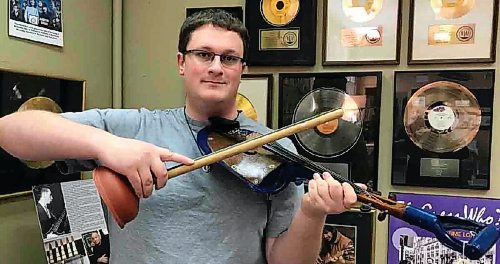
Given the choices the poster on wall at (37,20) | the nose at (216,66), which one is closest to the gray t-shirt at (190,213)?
the nose at (216,66)

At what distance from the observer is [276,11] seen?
1.93 meters

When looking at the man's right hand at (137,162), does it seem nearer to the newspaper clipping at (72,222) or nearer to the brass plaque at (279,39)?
the newspaper clipping at (72,222)

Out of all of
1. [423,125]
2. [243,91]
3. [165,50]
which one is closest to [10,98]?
[165,50]

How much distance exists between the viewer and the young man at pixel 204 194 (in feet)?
3.20

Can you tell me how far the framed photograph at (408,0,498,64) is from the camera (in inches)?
66.9

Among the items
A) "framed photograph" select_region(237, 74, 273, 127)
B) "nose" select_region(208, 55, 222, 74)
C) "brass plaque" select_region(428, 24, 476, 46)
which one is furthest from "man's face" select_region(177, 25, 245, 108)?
"brass plaque" select_region(428, 24, 476, 46)

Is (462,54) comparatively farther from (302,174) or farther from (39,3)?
(39,3)

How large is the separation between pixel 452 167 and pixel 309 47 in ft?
2.11

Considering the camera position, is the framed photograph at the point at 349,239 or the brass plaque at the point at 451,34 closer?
the brass plaque at the point at 451,34

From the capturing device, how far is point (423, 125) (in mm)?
1769

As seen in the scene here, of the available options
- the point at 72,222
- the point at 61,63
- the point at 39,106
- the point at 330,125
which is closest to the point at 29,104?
the point at 39,106

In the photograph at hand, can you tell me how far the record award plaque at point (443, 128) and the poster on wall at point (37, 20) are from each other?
1165 millimetres

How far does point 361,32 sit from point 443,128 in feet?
1.42

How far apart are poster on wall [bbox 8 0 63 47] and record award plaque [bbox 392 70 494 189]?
1.17 meters
